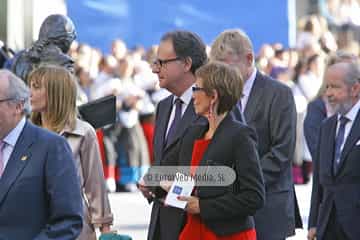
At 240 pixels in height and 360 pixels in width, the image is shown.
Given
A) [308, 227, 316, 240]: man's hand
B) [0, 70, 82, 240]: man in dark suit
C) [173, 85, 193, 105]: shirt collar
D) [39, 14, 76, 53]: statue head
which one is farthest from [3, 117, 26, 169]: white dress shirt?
[308, 227, 316, 240]: man's hand

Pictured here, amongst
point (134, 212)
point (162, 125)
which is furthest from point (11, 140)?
point (134, 212)

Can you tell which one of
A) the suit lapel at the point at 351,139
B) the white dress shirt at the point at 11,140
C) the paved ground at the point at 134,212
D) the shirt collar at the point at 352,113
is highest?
the white dress shirt at the point at 11,140

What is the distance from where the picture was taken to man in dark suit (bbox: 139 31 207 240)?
7258mm

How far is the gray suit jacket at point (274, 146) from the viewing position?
7.77m

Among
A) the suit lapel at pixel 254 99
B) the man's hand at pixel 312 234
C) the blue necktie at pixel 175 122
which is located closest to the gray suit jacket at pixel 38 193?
the blue necktie at pixel 175 122

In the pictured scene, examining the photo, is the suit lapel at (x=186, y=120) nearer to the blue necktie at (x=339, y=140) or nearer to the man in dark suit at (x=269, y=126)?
the man in dark suit at (x=269, y=126)

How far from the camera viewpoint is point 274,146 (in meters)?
7.87

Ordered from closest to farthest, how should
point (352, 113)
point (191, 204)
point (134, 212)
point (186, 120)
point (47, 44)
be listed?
1. point (191, 204)
2. point (186, 120)
3. point (352, 113)
4. point (47, 44)
5. point (134, 212)

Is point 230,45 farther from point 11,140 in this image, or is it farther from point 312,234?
point 11,140

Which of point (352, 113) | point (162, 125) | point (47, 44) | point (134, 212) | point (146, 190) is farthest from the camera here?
point (134, 212)

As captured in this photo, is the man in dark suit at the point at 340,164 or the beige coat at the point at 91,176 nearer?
the beige coat at the point at 91,176

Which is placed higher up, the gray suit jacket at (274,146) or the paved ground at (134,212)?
the gray suit jacket at (274,146)

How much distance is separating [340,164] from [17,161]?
2.86 meters

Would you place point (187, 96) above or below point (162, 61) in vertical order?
below
